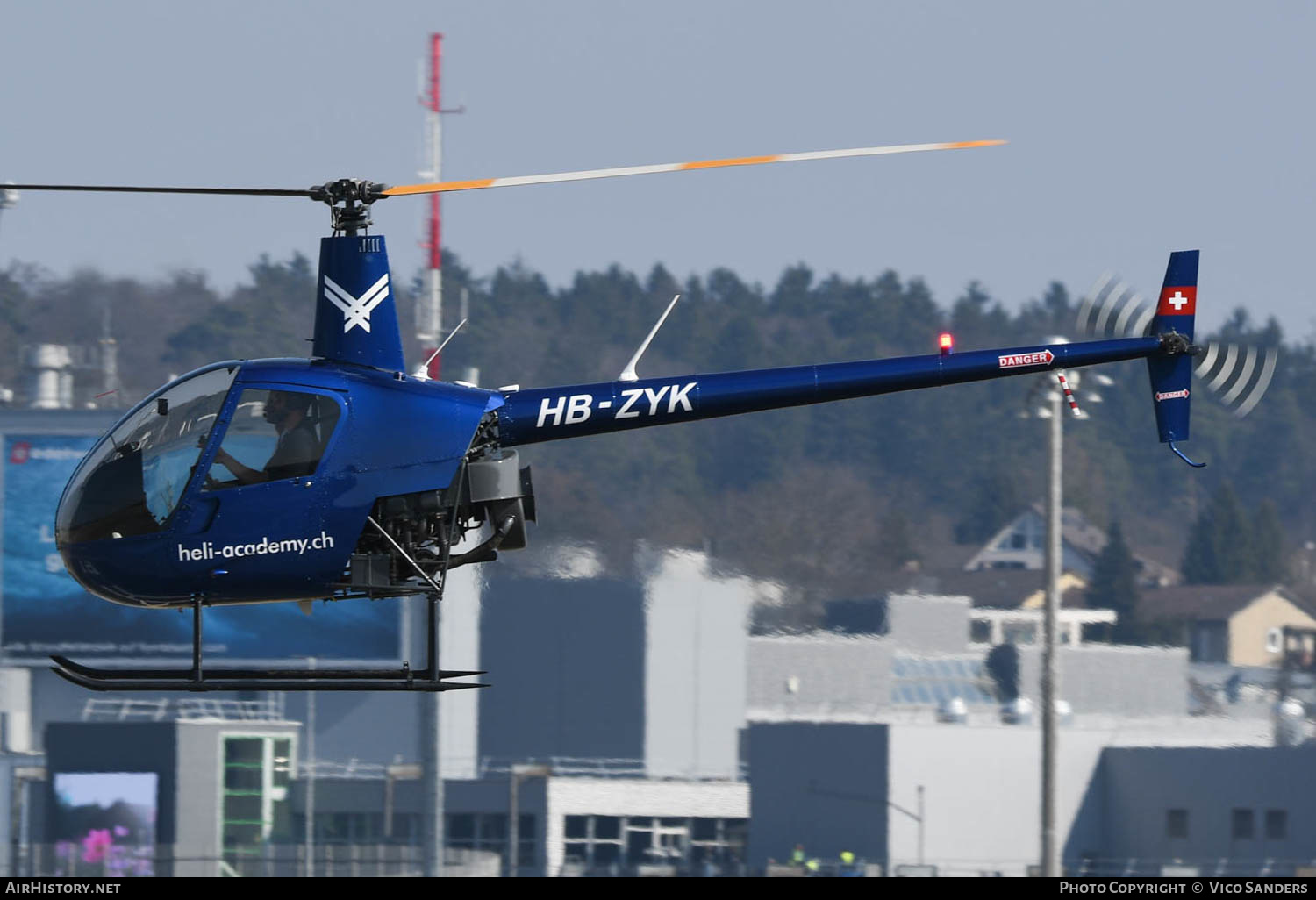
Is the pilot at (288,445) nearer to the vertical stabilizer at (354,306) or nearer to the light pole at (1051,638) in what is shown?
the vertical stabilizer at (354,306)

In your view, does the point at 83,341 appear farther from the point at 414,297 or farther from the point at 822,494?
the point at 822,494

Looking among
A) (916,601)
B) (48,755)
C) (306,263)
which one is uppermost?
(306,263)

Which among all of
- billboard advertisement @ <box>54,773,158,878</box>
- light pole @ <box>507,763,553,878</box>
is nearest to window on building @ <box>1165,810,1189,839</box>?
light pole @ <box>507,763,553,878</box>

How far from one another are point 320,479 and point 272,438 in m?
0.38

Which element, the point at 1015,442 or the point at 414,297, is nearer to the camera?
the point at 414,297

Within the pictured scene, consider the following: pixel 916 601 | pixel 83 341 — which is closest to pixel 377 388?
pixel 916 601

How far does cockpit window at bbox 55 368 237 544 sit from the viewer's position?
41.5ft

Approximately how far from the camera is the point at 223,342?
53.6 metres

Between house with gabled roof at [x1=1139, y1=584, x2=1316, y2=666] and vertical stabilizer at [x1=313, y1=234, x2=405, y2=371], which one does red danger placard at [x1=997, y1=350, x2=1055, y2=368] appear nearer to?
vertical stabilizer at [x1=313, y1=234, x2=405, y2=371]

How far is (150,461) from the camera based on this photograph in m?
12.7

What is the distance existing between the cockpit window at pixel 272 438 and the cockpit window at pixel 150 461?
0.16 m

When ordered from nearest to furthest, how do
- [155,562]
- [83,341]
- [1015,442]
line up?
[155,562], [83,341], [1015,442]

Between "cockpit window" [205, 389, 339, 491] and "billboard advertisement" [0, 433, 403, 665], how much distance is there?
3798 cm

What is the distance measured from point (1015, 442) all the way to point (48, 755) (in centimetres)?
4571
